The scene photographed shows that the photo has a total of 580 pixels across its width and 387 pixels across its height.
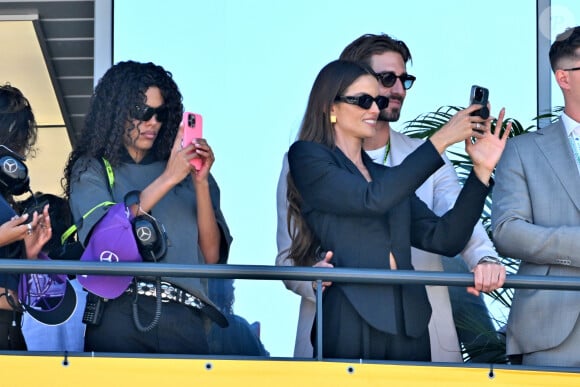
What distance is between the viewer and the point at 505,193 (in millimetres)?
5785

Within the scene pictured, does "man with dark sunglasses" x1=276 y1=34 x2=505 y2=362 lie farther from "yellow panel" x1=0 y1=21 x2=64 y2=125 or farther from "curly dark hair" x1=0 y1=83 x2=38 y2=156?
"yellow panel" x1=0 y1=21 x2=64 y2=125

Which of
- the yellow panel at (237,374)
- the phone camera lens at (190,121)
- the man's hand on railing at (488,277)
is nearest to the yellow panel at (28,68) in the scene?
the phone camera lens at (190,121)

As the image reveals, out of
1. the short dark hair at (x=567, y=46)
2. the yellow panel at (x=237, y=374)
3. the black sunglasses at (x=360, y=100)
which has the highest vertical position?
the short dark hair at (x=567, y=46)

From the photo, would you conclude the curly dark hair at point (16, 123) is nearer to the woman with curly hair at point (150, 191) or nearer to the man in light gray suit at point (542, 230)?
the woman with curly hair at point (150, 191)

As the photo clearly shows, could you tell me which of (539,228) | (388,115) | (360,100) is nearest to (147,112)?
(360,100)

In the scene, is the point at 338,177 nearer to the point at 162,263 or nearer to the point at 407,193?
the point at 407,193

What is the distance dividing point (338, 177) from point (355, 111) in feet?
1.08

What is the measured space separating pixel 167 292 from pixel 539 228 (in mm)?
1425

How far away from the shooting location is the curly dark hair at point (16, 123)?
19.2ft

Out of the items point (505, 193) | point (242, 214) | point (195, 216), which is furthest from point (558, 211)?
point (242, 214)

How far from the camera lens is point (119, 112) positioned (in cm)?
570

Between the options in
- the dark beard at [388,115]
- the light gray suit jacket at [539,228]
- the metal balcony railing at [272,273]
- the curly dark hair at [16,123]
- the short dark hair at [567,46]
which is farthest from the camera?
the dark beard at [388,115]

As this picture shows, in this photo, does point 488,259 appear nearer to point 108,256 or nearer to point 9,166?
point 108,256

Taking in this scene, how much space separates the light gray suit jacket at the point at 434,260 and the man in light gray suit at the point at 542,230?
4.8 inches
